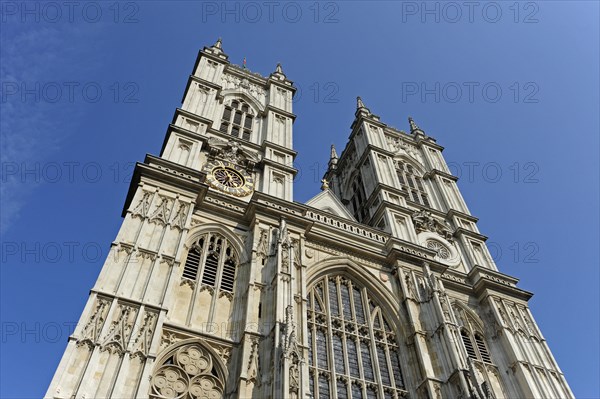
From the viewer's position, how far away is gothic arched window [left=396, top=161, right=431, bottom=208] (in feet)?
103

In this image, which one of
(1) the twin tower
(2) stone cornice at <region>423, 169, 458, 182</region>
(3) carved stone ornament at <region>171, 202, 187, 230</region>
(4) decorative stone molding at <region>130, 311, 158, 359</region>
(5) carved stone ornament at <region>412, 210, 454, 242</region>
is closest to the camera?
(4) decorative stone molding at <region>130, 311, 158, 359</region>

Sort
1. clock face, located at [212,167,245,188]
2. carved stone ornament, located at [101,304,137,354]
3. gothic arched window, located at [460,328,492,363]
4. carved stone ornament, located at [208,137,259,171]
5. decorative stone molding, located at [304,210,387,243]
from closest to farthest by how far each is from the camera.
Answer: carved stone ornament, located at [101,304,137,354], gothic arched window, located at [460,328,492,363], clock face, located at [212,167,245,188], decorative stone molding, located at [304,210,387,243], carved stone ornament, located at [208,137,259,171]

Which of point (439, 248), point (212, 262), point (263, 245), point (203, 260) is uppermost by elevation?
point (439, 248)

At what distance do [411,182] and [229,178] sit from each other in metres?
13.9

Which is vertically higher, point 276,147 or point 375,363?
point 276,147

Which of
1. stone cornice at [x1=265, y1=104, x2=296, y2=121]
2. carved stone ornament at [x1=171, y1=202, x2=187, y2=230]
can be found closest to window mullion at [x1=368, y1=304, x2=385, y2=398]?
carved stone ornament at [x1=171, y1=202, x2=187, y2=230]

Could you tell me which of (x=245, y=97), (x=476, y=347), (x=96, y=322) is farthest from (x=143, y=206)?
(x=476, y=347)

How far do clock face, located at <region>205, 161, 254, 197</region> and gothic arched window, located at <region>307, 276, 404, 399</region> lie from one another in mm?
5896

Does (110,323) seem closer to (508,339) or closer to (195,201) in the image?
(195,201)

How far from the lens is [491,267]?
89.0 ft

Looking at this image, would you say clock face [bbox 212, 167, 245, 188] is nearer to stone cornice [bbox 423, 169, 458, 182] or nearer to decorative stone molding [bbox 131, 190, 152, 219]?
decorative stone molding [bbox 131, 190, 152, 219]

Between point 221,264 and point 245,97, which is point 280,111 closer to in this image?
point 245,97

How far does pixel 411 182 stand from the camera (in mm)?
32969

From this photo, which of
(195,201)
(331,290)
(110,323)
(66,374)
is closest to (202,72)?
(195,201)
